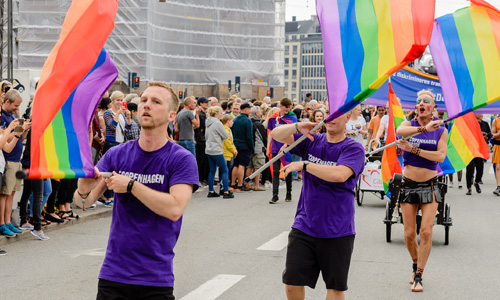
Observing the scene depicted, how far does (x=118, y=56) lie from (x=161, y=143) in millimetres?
34265

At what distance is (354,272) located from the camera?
865 cm

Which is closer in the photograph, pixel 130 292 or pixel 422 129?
pixel 130 292

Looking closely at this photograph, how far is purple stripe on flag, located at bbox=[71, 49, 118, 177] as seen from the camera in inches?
163

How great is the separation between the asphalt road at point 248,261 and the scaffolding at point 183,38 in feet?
82.9

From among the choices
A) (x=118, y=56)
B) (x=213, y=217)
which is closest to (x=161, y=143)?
(x=213, y=217)

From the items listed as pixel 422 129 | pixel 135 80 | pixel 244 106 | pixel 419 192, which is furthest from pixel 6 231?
pixel 135 80

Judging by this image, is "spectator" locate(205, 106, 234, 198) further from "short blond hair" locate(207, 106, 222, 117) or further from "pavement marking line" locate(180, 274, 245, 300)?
"pavement marking line" locate(180, 274, 245, 300)

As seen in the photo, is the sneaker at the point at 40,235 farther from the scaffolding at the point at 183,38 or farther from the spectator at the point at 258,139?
the scaffolding at the point at 183,38

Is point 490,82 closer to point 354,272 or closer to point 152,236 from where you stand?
point 354,272

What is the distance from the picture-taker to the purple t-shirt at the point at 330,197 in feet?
18.6

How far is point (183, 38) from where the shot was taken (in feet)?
142

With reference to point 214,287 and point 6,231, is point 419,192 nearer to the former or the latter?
point 214,287

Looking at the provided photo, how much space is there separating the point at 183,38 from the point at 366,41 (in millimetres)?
38309

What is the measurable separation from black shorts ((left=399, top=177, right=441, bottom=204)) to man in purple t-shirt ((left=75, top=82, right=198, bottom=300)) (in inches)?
171
